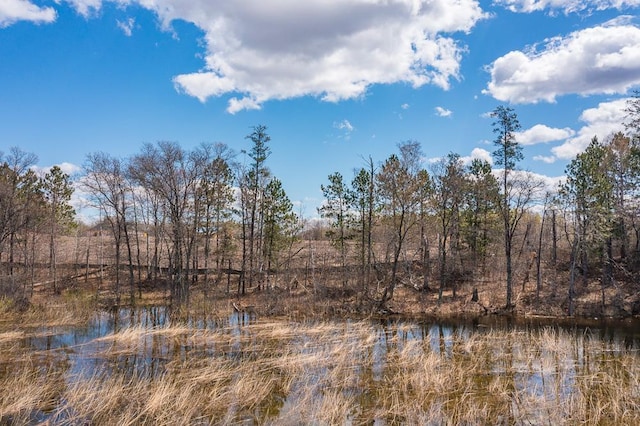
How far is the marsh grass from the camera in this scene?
1055 cm

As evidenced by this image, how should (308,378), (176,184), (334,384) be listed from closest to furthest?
(334,384) → (308,378) → (176,184)

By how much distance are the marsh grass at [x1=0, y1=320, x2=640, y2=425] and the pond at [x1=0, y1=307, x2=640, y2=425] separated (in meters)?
0.05

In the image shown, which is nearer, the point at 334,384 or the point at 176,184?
the point at 334,384

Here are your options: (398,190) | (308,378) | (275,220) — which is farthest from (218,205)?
(308,378)

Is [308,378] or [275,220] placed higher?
[275,220]

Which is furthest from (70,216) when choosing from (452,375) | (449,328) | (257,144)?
(452,375)

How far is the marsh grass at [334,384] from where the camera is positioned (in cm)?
1055

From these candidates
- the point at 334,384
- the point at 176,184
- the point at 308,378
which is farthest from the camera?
the point at 176,184

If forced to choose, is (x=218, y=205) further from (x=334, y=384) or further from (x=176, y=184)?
(x=334, y=384)

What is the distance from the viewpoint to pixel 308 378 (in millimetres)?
13562

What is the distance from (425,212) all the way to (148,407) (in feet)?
101

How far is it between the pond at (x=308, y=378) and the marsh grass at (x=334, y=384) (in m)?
0.05

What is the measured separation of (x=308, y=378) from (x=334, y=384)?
3.08 feet

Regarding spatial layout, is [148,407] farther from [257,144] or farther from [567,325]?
[257,144]
